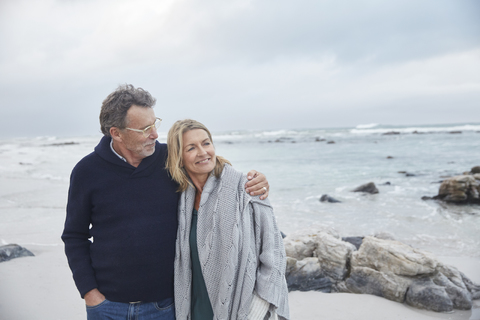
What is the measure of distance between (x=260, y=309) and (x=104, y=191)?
1360 mm

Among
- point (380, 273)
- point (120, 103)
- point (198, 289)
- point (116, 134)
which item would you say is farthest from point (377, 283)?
point (120, 103)

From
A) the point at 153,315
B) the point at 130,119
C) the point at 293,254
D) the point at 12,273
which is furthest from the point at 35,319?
the point at 293,254

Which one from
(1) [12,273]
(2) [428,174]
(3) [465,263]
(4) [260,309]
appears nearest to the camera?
(4) [260,309]

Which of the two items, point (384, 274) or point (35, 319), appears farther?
point (384, 274)

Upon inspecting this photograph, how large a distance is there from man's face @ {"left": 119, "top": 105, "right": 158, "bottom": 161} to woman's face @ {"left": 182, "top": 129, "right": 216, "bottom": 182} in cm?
26

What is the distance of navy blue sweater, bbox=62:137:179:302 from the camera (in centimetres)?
229

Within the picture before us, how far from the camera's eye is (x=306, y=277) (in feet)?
14.9

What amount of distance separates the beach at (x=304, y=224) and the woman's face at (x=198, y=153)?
8.51ft

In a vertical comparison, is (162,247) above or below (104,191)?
below

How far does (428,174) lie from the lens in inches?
634

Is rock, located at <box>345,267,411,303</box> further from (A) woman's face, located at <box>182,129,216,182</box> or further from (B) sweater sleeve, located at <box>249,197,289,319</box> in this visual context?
(A) woman's face, located at <box>182,129,216,182</box>

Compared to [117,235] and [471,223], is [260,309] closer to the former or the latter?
[117,235]

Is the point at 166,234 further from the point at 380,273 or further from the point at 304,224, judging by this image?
the point at 304,224

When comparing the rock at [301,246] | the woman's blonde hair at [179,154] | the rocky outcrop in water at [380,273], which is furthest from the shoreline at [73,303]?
the woman's blonde hair at [179,154]
